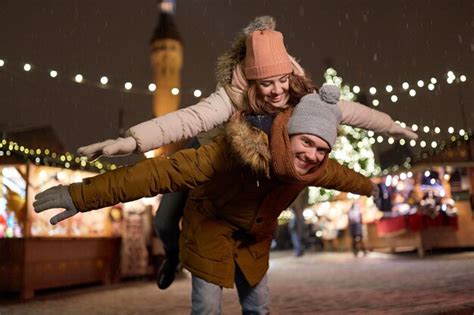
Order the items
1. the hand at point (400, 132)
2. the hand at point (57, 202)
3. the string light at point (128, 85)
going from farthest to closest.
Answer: the string light at point (128, 85) < the hand at point (400, 132) < the hand at point (57, 202)

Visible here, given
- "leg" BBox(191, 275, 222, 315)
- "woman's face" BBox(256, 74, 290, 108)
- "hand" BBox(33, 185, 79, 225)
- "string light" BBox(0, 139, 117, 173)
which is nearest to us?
"hand" BBox(33, 185, 79, 225)

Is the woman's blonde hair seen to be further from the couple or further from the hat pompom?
the hat pompom

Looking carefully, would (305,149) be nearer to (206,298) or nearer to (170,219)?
(206,298)

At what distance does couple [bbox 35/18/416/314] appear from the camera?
2498mm

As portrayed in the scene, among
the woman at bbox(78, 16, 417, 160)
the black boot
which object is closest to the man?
the woman at bbox(78, 16, 417, 160)

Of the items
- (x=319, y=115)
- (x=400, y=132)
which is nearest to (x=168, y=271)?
(x=319, y=115)

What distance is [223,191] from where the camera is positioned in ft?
9.28

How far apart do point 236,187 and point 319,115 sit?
57cm

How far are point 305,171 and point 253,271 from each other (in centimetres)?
76

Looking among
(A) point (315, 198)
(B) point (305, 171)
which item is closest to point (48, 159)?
(B) point (305, 171)

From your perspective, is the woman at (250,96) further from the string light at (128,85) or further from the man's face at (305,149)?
the string light at (128,85)

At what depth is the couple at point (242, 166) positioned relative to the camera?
2.50 metres

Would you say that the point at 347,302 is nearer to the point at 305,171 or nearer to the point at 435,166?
the point at 305,171

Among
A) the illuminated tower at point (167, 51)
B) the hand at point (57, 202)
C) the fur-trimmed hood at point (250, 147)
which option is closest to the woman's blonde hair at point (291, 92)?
the fur-trimmed hood at point (250, 147)
